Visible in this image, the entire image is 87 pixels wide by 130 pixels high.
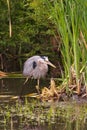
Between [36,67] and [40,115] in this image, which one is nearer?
[40,115]

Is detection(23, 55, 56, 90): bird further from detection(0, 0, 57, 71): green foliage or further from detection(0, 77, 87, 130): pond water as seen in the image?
detection(0, 0, 57, 71): green foliage

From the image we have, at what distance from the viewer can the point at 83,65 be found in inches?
401

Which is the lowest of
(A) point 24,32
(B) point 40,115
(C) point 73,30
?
(B) point 40,115

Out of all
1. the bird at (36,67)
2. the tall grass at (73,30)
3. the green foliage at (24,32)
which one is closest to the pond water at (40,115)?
the tall grass at (73,30)

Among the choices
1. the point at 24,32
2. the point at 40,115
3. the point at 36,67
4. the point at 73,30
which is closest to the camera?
the point at 40,115

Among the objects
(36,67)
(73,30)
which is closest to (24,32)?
(36,67)

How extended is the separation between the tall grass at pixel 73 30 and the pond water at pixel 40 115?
26.3 inches

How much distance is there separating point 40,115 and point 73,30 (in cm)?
179

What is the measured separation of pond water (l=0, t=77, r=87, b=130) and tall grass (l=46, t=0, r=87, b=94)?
67cm

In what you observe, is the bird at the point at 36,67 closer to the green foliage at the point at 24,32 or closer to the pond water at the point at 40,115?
the pond water at the point at 40,115

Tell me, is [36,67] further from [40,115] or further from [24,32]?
[40,115]

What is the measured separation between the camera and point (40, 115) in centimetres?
875

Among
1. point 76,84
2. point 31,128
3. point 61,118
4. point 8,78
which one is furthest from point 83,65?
point 8,78

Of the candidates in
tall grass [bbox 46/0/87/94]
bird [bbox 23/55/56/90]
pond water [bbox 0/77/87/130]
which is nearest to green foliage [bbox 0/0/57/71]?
bird [bbox 23/55/56/90]
